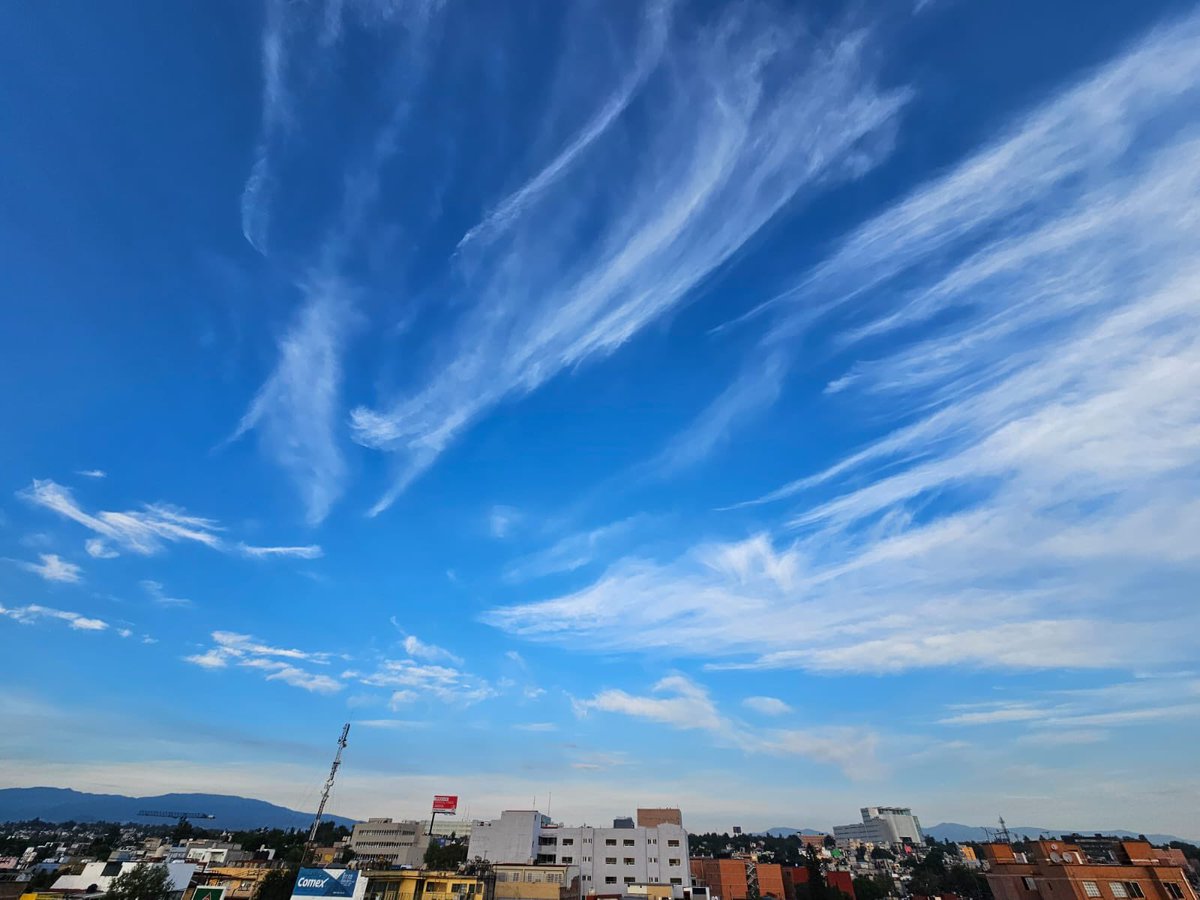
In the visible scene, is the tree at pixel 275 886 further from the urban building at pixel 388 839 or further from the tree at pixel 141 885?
the urban building at pixel 388 839

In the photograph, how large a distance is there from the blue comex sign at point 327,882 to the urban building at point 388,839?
3336 inches

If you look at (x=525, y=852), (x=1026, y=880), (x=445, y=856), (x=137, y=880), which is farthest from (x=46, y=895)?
(x=1026, y=880)

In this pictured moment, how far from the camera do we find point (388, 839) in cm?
12688

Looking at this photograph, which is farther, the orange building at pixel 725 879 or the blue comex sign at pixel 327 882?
the orange building at pixel 725 879

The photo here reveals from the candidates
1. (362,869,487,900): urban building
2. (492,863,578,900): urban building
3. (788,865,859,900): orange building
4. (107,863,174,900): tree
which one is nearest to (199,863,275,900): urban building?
(107,863,174,900): tree

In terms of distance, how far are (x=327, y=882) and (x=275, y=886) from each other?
1520 centimetres

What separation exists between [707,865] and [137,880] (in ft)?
246

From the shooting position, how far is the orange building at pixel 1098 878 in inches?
2288

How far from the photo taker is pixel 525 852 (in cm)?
8019

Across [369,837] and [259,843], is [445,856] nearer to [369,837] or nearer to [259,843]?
[369,837]

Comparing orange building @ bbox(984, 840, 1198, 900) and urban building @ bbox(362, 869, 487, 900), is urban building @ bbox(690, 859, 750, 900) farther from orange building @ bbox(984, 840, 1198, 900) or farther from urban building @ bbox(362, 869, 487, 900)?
urban building @ bbox(362, 869, 487, 900)

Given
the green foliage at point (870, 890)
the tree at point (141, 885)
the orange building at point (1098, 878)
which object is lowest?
the tree at point (141, 885)

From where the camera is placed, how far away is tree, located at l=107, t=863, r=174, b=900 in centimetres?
5538

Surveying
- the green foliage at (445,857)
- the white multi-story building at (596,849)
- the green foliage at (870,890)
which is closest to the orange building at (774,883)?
the green foliage at (870,890)
